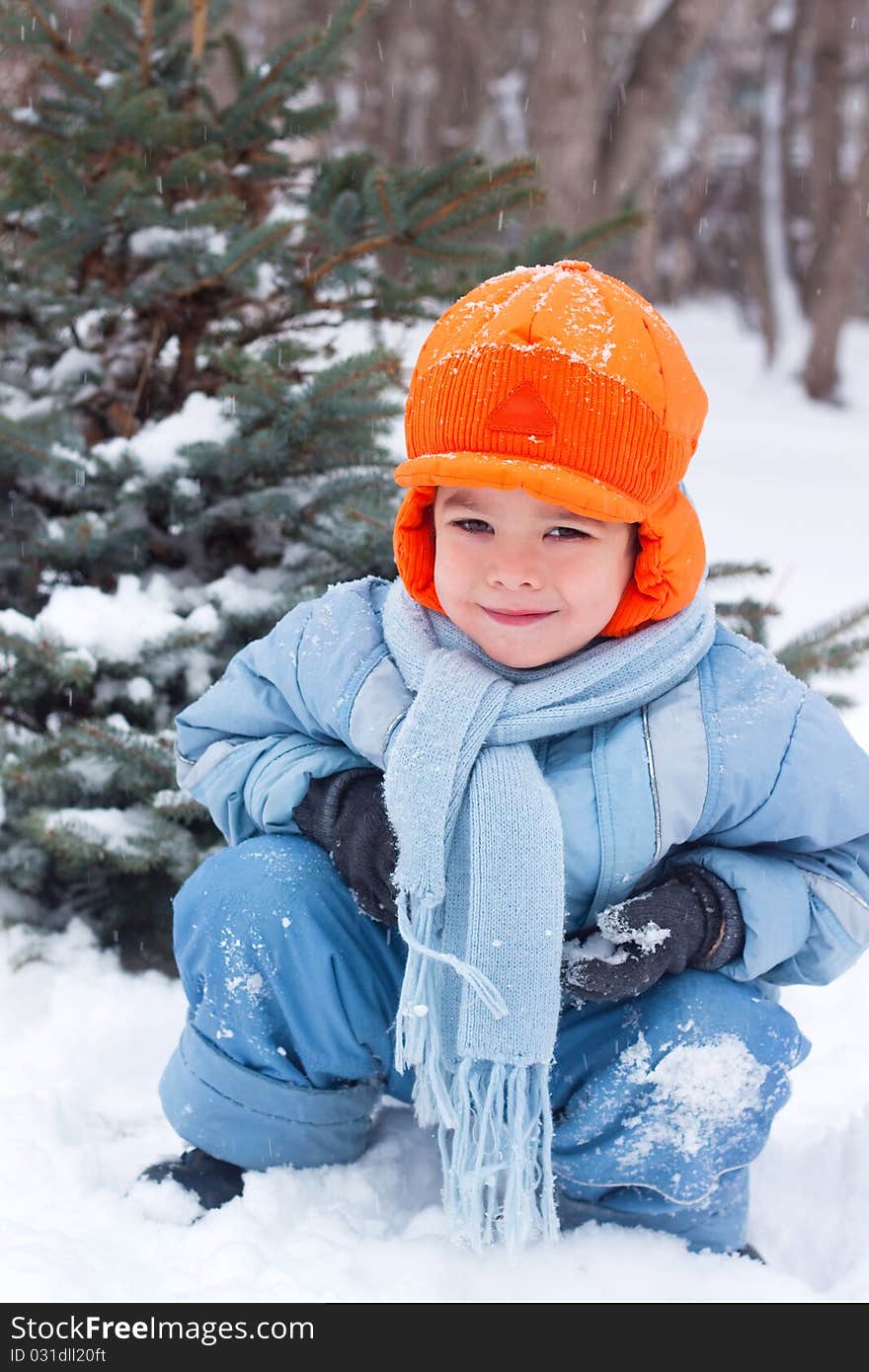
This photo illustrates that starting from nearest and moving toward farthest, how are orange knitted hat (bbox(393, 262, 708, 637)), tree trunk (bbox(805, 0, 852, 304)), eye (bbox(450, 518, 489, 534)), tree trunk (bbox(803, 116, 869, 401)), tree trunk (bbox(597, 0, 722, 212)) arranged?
1. orange knitted hat (bbox(393, 262, 708, 637))
2. eye (bbox(450, 518, 489, 534))
3. tree trunk (bbox(597, 0, 722, 212))
4. tree trunk (bbox(803, 116, 869, 401))
5. tree trunk (bbox(805, 0, 852, 304))

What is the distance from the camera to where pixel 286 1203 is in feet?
5.58

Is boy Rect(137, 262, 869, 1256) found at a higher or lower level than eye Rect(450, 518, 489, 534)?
lower

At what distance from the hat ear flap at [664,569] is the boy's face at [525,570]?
0.08 ft

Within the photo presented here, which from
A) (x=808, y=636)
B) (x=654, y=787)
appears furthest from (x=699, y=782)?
(x=808, y=636)

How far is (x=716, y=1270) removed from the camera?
1631 mm

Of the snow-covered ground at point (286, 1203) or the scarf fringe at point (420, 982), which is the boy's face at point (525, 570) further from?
the snow-covered ground at point (286, 1203)

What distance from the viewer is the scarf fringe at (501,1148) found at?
60.8 inches

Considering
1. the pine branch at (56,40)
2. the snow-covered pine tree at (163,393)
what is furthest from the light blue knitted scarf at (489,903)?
the pine branch at (56,40)

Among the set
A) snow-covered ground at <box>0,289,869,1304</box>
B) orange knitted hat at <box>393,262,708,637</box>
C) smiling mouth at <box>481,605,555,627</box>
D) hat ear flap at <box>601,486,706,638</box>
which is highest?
orange knitted hat at <box>393,262,708,637</box>

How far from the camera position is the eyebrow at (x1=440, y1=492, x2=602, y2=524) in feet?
5.18

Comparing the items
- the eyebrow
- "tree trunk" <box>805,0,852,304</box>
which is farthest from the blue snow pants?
"tree trunk" <box>805,0,852,304</box>

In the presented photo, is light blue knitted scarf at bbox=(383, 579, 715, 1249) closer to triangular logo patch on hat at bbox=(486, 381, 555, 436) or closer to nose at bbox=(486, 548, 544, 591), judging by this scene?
nose at bbox=(486, 548, 544, 591)

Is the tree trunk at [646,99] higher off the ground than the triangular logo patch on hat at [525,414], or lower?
lower

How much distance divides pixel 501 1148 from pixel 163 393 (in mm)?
2019
